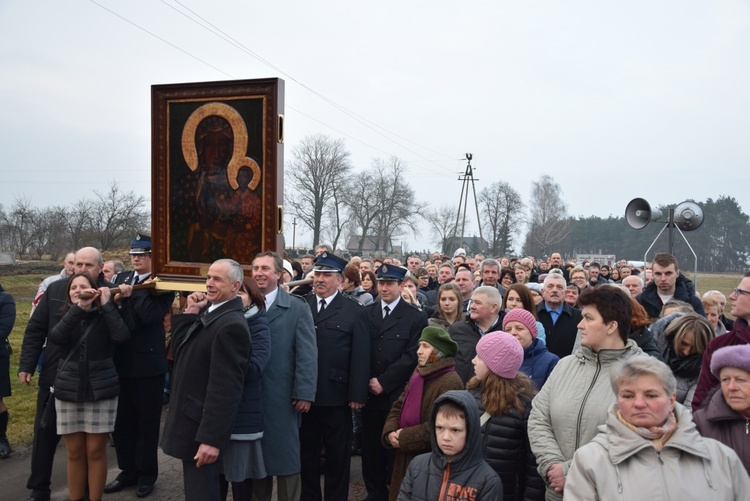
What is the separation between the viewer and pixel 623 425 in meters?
2.70

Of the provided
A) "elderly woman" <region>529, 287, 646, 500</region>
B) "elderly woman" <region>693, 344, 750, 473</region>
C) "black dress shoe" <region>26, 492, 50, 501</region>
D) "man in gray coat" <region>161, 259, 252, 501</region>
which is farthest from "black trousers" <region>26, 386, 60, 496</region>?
"elderly woman" <region>693, 344, 750, 473</region>

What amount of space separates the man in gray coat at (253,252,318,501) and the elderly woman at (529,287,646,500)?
1.85 metres

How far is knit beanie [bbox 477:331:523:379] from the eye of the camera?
3.74 m

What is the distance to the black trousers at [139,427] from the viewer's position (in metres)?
5.54

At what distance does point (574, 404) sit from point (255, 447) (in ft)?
7.30

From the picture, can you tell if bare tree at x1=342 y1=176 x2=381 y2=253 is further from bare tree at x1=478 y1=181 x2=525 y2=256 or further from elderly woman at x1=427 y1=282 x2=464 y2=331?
elderly woman at x1=427 y1=282 x2=464 y2=331

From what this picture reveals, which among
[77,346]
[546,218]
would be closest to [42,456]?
[77,346]

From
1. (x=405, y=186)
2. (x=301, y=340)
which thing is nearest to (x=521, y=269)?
(x=301, y=340)

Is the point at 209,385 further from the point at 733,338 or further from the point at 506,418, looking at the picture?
the point at 733,338

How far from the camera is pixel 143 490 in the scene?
17.9 ft

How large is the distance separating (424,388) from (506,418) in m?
0.75

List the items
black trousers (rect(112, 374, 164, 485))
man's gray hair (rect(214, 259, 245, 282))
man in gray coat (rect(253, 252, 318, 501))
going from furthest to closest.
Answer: black trousers (rect(112, 374, 164, 485)), man in gray coat (rect(253, 252, 318, 501)), man's gray hair (rect(214, 259, 245, 282))

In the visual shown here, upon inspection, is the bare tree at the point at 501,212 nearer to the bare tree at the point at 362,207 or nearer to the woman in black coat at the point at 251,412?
the bare tree at the point at 362,207

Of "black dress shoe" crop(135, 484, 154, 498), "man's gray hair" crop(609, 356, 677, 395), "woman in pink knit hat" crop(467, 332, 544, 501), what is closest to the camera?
"man's gray hair" crop(609, 356, 677, 395)
